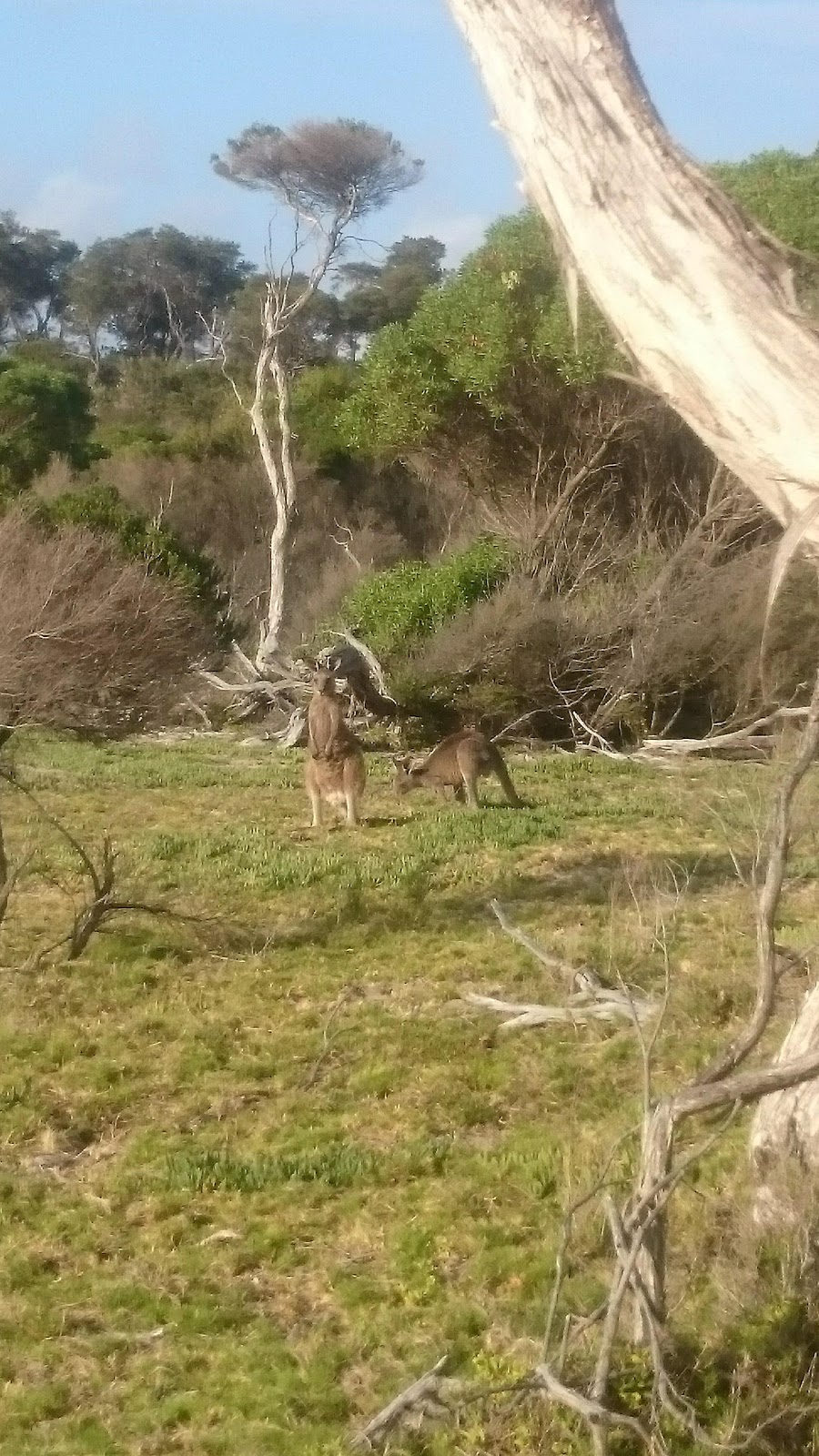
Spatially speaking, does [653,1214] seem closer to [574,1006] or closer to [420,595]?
[574,1006]

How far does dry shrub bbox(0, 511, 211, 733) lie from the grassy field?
5.00 feet

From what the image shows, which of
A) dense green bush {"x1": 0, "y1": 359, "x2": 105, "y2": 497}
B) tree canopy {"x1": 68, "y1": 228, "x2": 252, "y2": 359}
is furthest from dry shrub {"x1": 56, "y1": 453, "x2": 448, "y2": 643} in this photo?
tree canopy {"x1": 68, "y1": 228, "x2": 252, "y2": 359}

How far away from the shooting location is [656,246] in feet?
9.11

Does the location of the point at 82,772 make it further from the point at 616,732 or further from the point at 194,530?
the point at 194,530

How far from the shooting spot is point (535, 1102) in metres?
6.24

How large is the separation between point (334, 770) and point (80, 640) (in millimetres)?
5104

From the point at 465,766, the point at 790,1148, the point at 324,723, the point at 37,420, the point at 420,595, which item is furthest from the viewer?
the point at 37,420

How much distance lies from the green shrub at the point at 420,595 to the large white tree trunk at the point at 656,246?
1704cm

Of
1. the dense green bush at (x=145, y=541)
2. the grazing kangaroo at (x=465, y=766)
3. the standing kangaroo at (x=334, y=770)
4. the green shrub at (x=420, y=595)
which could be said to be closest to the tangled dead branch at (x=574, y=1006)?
the dense green bush at (x=145, y=541)

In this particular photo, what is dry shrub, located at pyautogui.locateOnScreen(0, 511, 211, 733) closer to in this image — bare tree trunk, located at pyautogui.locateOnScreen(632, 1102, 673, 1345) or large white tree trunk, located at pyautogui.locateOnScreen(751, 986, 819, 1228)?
large white tree trunk, located at pyautogui.locateOnScreen(751, 986, 819, 1228)

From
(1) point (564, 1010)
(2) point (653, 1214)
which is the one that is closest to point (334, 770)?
(1) point (564, 1010)

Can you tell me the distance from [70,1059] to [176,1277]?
7.05 ft

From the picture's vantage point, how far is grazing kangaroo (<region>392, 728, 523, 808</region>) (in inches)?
515

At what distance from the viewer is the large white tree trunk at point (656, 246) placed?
8.86ft
